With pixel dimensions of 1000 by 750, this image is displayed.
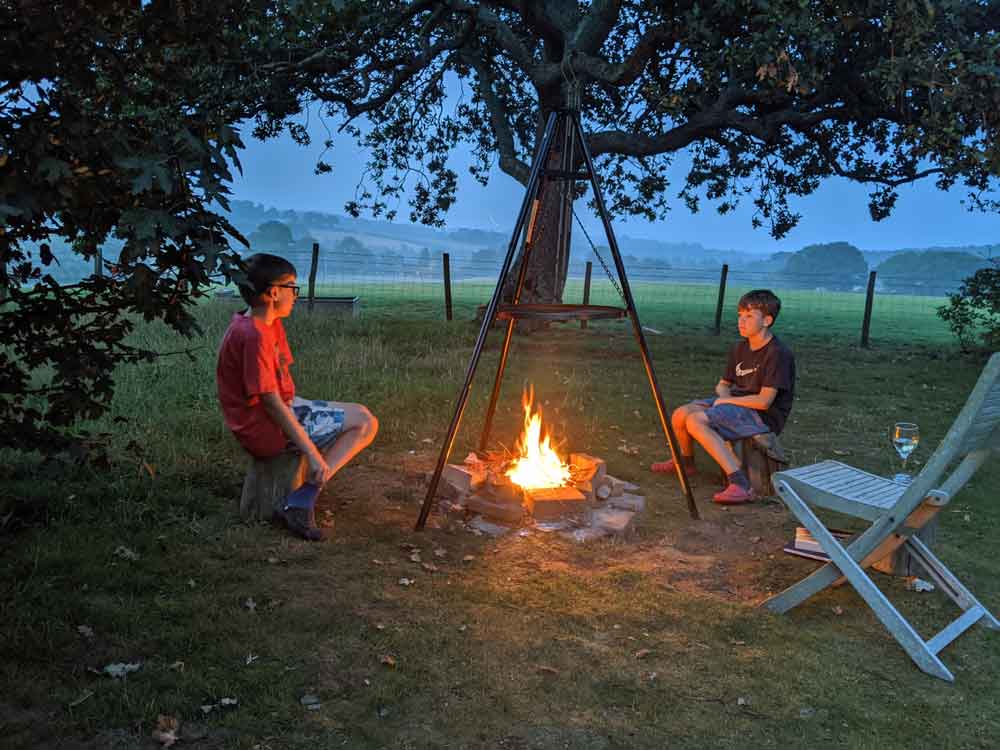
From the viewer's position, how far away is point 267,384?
15.3 feet

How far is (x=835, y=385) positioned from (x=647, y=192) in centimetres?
722

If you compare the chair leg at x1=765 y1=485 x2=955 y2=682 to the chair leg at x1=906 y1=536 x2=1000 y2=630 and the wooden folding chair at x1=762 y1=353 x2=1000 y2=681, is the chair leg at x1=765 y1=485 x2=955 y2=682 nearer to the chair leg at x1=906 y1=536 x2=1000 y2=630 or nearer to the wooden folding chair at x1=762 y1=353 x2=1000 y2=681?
the wooden folding chair at x1=762 y1=353 x2=1000 y2=681

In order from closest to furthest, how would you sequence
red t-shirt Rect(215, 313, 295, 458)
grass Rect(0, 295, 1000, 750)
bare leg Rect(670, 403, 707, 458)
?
grass Rect(0, 295, 1000, 750), red t-shirt Rect(215, 313, 295, 458), bare leg Rect(670, 403, 707, 458)

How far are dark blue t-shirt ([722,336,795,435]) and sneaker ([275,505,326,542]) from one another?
132 inches

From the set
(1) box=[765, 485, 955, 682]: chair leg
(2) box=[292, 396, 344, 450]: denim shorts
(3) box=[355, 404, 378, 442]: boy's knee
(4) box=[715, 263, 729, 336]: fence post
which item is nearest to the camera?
(1) box=[765, 485, 955, 682]: chair leg

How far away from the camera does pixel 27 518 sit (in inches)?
187

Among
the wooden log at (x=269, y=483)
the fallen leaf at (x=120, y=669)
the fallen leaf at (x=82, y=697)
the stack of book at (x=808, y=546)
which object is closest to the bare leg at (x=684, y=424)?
the stack of book at (x=808, y=546)

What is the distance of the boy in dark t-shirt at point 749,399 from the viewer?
6.13 m

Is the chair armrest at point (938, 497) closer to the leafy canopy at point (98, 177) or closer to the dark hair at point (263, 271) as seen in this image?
the leafy canopy at point (98, 177)

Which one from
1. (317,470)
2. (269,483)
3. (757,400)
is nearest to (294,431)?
(317,470)

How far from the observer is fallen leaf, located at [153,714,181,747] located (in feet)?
9.61

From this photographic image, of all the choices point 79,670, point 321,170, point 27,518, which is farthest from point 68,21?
point 321,170

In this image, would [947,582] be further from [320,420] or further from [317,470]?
[320,420]

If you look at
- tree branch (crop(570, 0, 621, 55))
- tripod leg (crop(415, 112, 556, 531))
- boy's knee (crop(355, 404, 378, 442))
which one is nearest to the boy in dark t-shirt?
tripod leg (crop(415, 112, 556, 531))
